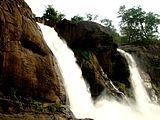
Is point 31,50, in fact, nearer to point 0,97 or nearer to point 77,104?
point 0,97

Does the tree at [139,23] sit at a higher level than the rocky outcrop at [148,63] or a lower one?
higher

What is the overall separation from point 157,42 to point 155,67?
878cm

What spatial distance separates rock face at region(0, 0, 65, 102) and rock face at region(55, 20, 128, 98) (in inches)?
440

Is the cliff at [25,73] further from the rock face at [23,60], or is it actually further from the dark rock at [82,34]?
the dark rock at [82,34]

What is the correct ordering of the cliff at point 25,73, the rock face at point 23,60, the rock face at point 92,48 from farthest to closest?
the rock face at point 92,48 → the rock face at point 23,60 → the cliff at point 25,73

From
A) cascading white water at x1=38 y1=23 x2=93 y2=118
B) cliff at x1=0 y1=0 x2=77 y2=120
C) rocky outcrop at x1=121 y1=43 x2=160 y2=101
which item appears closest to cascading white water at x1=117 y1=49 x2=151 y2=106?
rocky outcrop at x1=121 y1=43 x2=160 y2=101

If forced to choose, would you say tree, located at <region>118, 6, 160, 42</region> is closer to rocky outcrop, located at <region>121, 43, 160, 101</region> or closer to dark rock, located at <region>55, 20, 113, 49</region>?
rocky outcrop, located at <region>121, 43, 160, 101</region>

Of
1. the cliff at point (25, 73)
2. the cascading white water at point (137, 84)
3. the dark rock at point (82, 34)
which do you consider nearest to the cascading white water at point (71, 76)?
the dark rock at point (82, 34)

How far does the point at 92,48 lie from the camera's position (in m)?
34.2

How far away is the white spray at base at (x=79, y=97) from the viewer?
2419 cm

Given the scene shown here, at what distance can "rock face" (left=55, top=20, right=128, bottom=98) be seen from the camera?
30.4 meters

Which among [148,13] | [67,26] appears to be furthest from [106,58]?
[148,13]

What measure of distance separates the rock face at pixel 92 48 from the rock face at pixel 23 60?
1118 cm

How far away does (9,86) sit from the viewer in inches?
657
